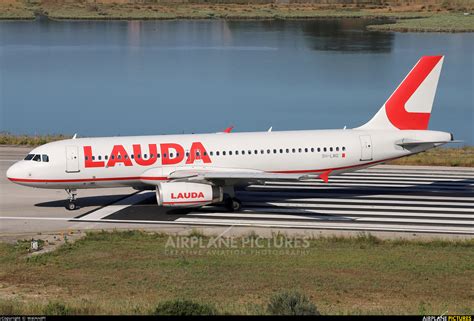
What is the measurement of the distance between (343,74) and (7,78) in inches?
1752

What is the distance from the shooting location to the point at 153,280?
3225 cm

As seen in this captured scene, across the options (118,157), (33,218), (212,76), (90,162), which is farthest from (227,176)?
(212,76)

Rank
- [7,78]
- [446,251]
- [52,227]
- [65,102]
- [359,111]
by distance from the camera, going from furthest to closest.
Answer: [7,78] < [65,102] < [359,111] < [52,227] < [446,251]

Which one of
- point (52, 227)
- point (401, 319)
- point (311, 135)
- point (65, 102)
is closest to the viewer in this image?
point (401, 319)

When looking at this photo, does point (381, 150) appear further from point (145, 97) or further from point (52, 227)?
point (145, 97)

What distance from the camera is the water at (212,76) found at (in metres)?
87.2

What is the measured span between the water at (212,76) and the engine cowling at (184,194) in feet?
122

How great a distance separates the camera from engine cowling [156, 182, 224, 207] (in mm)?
42594

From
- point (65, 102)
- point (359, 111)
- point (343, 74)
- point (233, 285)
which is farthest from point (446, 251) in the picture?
point (343, 74)

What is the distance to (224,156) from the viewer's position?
45156 mm

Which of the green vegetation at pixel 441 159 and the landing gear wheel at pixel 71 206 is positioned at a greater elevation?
the green vegetation at pixel 441 159

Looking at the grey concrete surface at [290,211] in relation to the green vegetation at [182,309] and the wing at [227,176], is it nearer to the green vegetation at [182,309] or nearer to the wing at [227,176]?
the wing at [227,176]

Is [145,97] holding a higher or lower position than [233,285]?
higher

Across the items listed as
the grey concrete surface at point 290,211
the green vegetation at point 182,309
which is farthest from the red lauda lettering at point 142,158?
the green vegetation at point 182,309
